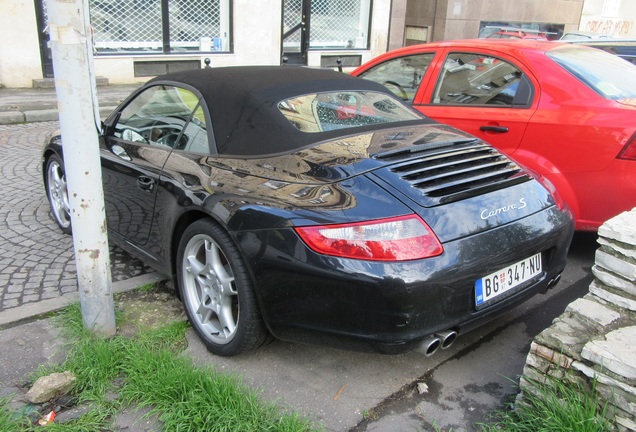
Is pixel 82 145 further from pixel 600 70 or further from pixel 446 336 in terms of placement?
pixel 600 70

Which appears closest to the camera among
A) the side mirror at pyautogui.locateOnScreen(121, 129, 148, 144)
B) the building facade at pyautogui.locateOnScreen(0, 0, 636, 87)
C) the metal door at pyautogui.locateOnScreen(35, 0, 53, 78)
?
the side mirror at pyautogui.locateOnScreen(121, 129, 148, 144)

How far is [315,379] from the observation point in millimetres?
2889

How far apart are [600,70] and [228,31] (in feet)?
32.5

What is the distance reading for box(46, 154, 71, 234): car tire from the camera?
4383mm

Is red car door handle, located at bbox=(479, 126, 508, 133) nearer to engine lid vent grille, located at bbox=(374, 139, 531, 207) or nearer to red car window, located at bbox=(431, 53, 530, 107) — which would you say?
red car window, located at bbox=(431, 53, 530, 107)

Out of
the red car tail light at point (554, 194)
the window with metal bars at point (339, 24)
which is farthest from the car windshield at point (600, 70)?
the window with metal bars at point (339, 24)

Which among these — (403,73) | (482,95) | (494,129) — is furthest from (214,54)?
(494,129)

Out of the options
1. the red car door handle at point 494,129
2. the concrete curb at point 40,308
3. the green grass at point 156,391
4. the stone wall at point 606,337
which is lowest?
the concrete curb at point 40,308

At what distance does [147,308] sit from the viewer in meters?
3.51

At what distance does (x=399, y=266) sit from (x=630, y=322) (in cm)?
113

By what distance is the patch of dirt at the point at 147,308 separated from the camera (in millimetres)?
3311

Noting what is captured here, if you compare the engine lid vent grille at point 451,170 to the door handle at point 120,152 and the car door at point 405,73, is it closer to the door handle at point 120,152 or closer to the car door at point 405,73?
the door handle at point 120,152

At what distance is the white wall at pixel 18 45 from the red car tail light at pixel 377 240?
31.5 ft

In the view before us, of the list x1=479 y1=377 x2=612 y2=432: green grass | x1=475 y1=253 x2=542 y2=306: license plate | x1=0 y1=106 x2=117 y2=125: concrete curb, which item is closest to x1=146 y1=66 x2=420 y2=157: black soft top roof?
x1=475 y1=253 x2=542 y2=306: license plate
